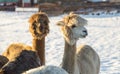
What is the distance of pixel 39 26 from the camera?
580 cm

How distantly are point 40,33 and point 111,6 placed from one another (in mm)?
23589

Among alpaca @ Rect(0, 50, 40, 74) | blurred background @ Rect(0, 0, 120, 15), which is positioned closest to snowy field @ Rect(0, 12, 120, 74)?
alpaca @ Rect(0, 50, 40, 74)

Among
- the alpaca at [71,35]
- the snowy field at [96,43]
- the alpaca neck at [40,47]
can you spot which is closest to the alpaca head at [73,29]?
the alpaca at [71,35]

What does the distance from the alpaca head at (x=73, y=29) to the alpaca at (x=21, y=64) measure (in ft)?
2.14

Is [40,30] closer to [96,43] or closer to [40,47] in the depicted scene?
[40,47]

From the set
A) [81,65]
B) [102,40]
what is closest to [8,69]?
[81,65]

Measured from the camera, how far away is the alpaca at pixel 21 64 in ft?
13.7

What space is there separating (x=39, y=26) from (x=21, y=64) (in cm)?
153

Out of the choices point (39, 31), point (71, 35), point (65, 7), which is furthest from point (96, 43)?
point (65, 7)

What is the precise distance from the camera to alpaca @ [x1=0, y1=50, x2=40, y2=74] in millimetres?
4173

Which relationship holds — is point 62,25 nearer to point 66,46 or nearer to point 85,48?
point 66,46

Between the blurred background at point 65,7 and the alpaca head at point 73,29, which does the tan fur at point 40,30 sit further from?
the blurred background at point 65,7

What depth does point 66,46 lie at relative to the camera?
17.3 feet

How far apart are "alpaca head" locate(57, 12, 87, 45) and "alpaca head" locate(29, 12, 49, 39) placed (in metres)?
0.65
